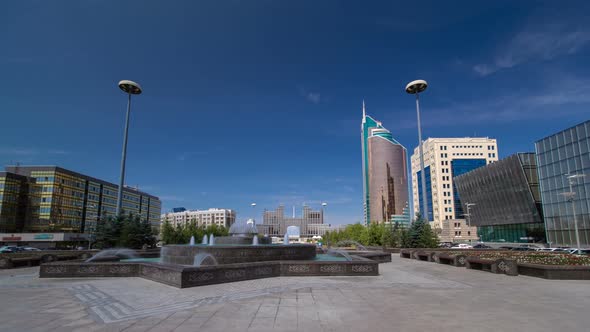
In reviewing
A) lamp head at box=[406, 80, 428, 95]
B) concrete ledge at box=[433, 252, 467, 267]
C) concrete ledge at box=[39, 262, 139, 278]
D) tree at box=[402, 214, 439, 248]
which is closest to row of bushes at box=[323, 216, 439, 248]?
tree at box=[402, 214, 439, 248]

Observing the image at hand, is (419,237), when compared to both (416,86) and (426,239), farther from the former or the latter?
(416,86)

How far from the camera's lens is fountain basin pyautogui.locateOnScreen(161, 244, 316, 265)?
15648 mm

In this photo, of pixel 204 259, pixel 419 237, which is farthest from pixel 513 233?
pixel 204 259

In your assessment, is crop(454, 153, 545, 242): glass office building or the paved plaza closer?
the paved plaza

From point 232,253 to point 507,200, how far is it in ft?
216

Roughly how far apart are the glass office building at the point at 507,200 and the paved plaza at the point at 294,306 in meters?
54.7

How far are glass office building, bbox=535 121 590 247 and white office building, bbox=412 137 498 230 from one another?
57.2m

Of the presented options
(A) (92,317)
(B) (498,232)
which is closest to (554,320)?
(A) (92,317)

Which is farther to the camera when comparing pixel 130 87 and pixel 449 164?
pixel 449 164

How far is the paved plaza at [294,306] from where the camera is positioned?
7.12 metres

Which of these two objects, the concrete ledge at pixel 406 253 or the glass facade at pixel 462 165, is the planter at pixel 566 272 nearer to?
the concrete ledge at pixel 406 253

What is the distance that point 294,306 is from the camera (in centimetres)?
894

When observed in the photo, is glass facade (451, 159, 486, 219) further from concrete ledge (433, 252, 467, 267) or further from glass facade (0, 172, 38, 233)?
glass facade (0, 172, 38, 233)

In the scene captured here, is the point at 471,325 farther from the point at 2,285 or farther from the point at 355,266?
the point at 2,285
